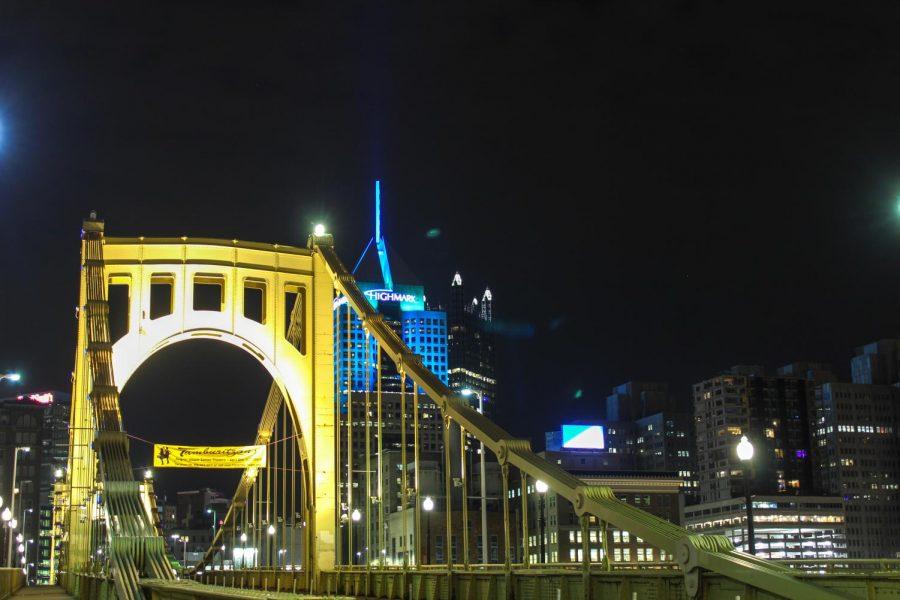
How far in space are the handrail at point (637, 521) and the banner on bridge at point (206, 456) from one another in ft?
29.4

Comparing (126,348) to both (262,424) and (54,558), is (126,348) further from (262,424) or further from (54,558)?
(54,558)

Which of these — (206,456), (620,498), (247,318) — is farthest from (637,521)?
(620,498)

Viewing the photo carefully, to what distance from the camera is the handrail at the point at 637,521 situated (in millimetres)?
15773

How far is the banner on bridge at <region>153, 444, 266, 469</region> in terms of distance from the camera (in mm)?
37719

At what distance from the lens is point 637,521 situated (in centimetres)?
1916

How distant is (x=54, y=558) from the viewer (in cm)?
7481

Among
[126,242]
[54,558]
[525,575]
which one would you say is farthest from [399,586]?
[54,558]

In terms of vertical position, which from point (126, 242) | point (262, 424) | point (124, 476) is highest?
point (126, 242)

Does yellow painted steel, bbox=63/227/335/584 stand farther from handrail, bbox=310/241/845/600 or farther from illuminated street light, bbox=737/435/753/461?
illuminated street light, bbox=737/435/753/461

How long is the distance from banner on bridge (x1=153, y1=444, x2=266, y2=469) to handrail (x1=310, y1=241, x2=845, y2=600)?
8965mm

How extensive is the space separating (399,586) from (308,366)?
10.7m

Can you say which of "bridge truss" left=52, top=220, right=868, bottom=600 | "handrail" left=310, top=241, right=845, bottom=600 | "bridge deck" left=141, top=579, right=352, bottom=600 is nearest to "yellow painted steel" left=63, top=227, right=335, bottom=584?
"bridge truss" left=52, top=220, right=868, bottom=600

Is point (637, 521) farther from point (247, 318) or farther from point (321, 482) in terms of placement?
point (247, 318)

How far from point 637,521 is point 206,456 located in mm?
22301
